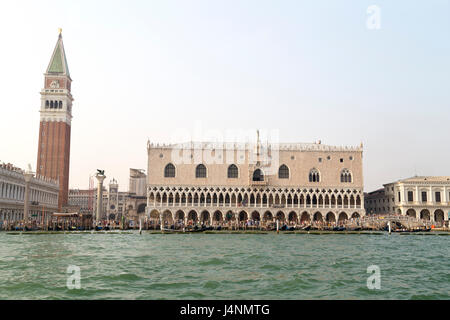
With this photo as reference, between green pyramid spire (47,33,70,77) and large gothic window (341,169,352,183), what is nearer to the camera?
large gothic window (341,169,352,183)

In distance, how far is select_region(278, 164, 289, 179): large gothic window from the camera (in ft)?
169

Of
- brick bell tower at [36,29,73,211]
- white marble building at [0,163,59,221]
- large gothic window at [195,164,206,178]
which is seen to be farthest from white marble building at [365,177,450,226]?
brick bell tower at [36,29,73,211]

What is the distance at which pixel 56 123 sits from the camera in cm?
6475

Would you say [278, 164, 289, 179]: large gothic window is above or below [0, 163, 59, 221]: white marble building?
above

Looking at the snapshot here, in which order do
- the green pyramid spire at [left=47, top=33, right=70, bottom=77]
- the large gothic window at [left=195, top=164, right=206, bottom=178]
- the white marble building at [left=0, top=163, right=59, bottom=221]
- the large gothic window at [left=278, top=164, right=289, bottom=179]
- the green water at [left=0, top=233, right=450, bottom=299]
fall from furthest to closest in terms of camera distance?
the green pyramid spire at [left=47, top=33, right=70, bottom=77], the large gothic window at [left=278, top=164, right=289, bottom=179], the large gothic window at [left=195, top=164, right=206, bottom=178], the white marble building at [left=0, top=163, right=59, bottom=221], the green water at [left=0, top=233, right=450, bottom=299]

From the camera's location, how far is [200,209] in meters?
50.2

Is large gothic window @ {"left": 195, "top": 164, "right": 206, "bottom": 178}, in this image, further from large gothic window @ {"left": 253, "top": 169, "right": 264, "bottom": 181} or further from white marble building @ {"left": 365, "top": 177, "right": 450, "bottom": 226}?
white marble building @ {"left": 365, "top": 177, "right": 450, "bottom": 226}

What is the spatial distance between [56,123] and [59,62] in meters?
11.0

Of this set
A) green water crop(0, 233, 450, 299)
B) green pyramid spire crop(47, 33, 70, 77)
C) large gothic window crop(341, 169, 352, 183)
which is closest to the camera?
green water crop(0, 233, 450, 299)

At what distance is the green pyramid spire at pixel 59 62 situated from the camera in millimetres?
68188

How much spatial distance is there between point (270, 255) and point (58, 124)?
177 feet

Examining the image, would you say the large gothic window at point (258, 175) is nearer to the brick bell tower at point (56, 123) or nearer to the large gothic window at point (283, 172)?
the large gothic window at point (283, 172)

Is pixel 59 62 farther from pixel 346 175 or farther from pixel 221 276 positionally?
pixel 221 276

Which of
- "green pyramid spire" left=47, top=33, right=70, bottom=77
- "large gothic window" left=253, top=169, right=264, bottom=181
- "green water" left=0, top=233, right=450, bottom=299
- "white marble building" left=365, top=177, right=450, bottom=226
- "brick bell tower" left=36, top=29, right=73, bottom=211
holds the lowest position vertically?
"green water" left=0, top=233, right=450, bottom=299
